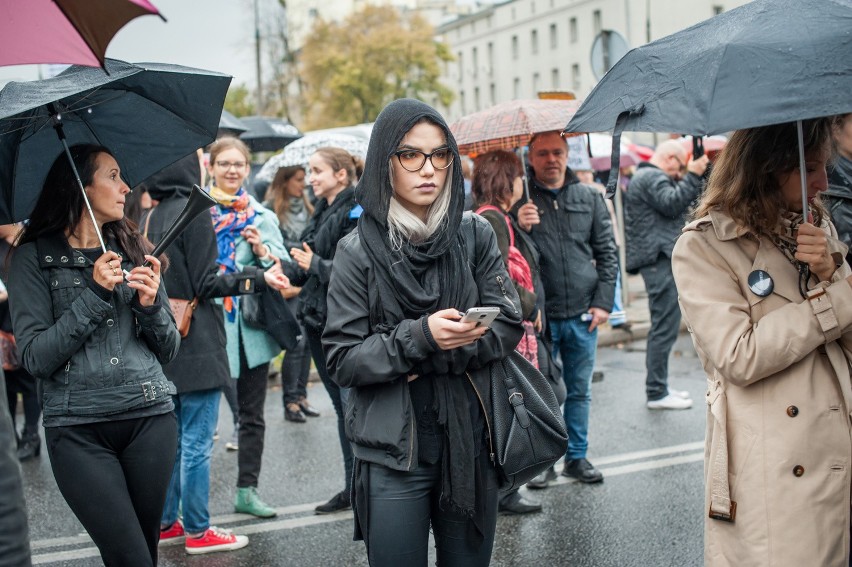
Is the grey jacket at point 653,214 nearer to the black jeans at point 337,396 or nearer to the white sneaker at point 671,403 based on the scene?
the white sneaker at point 671,403

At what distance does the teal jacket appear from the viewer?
6188mm

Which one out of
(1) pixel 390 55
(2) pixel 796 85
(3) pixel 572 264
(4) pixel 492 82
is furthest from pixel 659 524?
(4) pixel 492 82

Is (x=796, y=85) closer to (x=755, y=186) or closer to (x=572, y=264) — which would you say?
(x=755, y=186)

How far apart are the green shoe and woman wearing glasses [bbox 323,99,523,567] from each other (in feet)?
9.33

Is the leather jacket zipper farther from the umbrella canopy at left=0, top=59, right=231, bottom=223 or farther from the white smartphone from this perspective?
the umbrella canopy at left=0, top=59, right=231, bottom=223

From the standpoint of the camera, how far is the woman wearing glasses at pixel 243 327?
20.3ft

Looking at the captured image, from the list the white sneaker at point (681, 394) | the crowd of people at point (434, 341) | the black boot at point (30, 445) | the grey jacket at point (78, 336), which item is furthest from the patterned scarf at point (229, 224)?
the white sneaker at point (681, 394)

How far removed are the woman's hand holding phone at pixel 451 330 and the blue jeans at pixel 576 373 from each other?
3436 mm

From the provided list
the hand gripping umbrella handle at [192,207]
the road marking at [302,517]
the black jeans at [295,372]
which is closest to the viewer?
the hand gripping umbrella handle at [192,207]

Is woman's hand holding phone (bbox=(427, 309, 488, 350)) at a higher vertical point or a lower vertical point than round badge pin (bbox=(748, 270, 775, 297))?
lower

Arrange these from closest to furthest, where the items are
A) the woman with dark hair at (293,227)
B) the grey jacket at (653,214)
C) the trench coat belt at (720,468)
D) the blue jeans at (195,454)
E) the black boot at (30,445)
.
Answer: the trench coat belt at (720,468) → the blue jeans at (195,454) → the black boot at (30,445) → the grey jacket at (653,214) → the woman with dark hair at (293,227)

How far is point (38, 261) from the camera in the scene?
3889mm

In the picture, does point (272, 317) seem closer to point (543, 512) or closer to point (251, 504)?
point (251, 504)

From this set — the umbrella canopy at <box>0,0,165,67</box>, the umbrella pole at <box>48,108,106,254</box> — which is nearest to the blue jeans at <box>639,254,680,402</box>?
the umbrella pole at <box>48,108,106,254</box>
